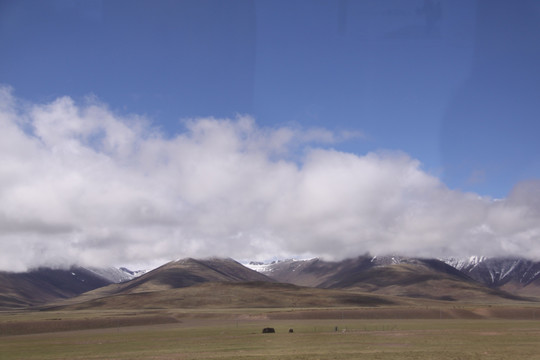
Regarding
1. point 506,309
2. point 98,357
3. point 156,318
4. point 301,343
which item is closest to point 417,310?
point 506,309

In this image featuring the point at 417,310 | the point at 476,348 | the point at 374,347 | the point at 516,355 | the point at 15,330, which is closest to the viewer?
the point at 516,355

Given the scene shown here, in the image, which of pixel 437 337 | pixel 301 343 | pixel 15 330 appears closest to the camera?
pixel 301 343

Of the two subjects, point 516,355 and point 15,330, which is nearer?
point 516,355

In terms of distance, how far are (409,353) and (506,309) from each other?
117 metres

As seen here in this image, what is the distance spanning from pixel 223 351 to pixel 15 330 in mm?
75059

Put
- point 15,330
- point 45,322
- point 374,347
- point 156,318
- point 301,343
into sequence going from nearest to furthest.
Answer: point 374,347, point 301,343, point 15,330, point 45,322, point 156,318

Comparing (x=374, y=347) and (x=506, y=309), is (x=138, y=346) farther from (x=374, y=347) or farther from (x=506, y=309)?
(x=506, y=309)

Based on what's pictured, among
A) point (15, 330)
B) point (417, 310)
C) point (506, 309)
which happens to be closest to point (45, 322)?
point (15, 330)

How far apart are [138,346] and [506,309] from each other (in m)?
124

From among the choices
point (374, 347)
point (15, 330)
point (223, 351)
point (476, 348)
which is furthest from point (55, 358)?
point (15, 330)

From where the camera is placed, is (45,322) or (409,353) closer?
(409,353)

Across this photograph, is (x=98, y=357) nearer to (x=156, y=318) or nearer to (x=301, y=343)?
(x=301, y=343)

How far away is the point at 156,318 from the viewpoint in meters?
139

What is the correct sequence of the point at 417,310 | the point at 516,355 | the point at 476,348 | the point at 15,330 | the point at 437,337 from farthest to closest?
the point at 417,310, the point at 15,330, the point at 437,337, the point at 476,348, the point at 516,355
